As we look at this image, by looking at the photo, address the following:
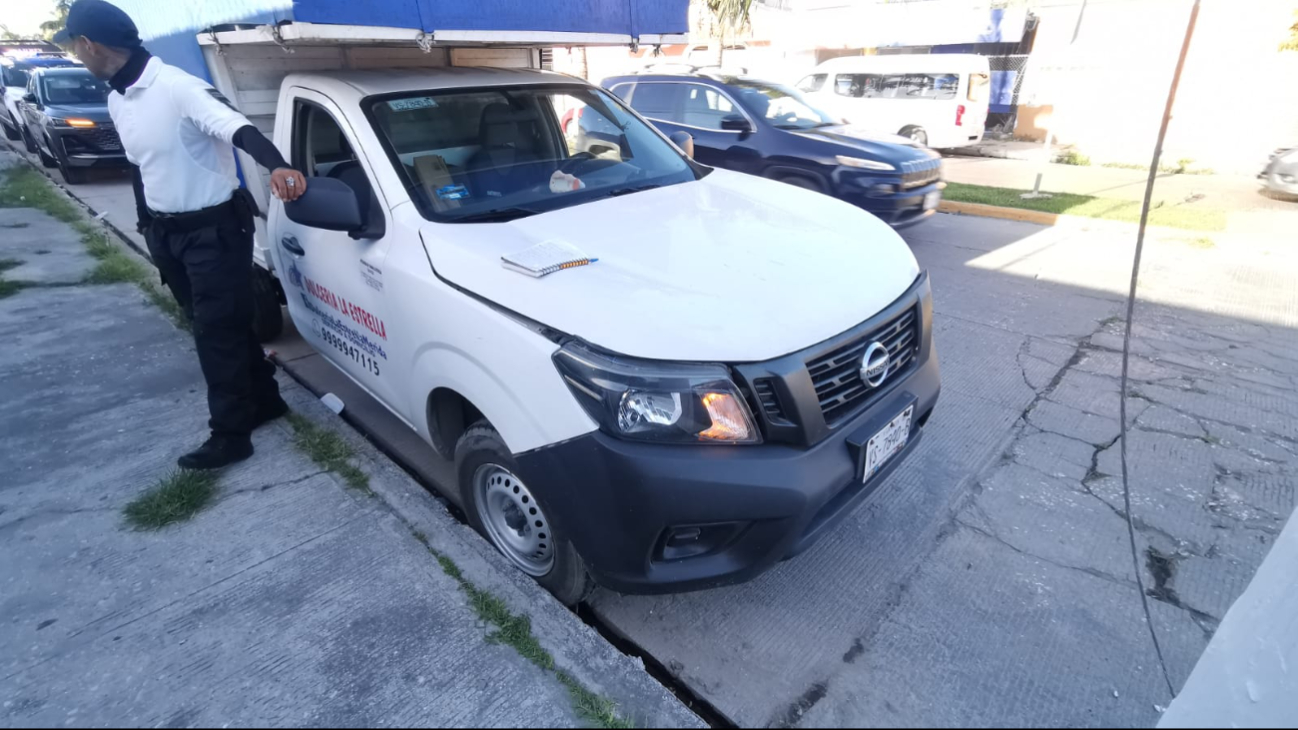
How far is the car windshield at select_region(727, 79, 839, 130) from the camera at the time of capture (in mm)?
7434

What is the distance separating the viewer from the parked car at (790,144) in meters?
6.71

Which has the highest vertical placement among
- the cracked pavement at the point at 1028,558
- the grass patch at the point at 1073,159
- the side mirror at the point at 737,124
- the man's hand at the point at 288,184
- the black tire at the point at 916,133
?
the man's hand at the point at 288,184

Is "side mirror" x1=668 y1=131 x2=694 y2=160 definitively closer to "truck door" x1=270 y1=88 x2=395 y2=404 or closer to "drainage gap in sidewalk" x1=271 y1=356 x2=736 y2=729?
"truck door" x1=270 y1=88 x2=395 y2=404

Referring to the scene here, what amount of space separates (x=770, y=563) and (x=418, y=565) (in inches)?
53.1

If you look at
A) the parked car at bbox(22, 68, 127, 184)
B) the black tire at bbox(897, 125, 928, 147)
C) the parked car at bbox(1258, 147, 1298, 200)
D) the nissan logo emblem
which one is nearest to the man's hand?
the nissan logo emblem

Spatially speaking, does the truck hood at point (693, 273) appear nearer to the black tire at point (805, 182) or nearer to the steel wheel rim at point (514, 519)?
the steel wheel rim at point (514, 519)

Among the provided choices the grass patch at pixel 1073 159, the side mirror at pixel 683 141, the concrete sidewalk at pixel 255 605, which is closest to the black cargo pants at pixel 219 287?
the concrete sidewalk at pixel 255 605

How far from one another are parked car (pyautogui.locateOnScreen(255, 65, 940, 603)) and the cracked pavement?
0.50 meters

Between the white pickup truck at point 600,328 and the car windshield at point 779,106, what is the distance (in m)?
4.56

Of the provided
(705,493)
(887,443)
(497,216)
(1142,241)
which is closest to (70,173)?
(497,216)

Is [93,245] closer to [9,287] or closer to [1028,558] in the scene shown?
[9,287]

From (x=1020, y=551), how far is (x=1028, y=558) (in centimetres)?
5

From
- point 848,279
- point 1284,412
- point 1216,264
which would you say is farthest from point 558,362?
point 1216,264

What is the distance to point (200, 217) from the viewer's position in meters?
2.96
